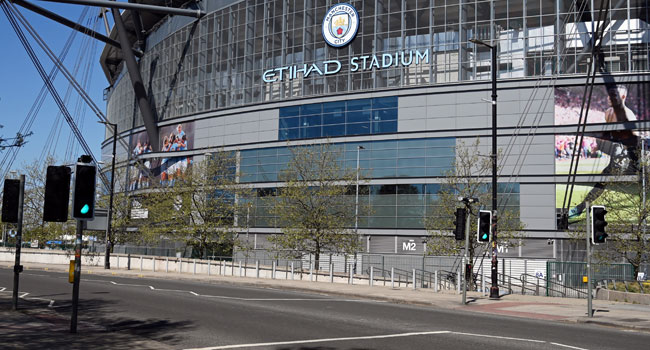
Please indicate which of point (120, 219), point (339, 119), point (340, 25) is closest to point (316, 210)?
point (339, 119)

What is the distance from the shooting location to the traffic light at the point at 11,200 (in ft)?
59.0

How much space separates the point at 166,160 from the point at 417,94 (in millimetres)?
32948

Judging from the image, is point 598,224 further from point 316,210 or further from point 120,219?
point 120,219

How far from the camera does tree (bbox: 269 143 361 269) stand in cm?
4694

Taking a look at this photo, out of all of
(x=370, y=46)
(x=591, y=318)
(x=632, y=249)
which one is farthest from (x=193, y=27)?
(x=591, y=318)

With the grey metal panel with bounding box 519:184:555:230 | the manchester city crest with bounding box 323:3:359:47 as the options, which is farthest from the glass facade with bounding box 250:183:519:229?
the manchester city crest with bounding box 323:3:359:47

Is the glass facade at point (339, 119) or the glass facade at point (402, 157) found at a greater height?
the glass facade at point (339, 119)

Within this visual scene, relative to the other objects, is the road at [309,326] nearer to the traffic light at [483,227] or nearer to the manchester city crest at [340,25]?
the traffic light at [483,227]

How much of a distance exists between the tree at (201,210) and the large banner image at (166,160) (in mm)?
16381

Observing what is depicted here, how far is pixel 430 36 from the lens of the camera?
5991 cm

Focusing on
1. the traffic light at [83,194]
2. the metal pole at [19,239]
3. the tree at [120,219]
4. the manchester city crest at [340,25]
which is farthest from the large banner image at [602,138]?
the traffic light at [83,194]

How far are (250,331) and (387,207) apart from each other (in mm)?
46118

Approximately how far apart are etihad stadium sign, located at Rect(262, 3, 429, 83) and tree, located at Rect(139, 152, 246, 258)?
555 inches

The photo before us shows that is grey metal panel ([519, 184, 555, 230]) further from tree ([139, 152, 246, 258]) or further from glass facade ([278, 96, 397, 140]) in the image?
tree ([139, 152, 246, 258])
